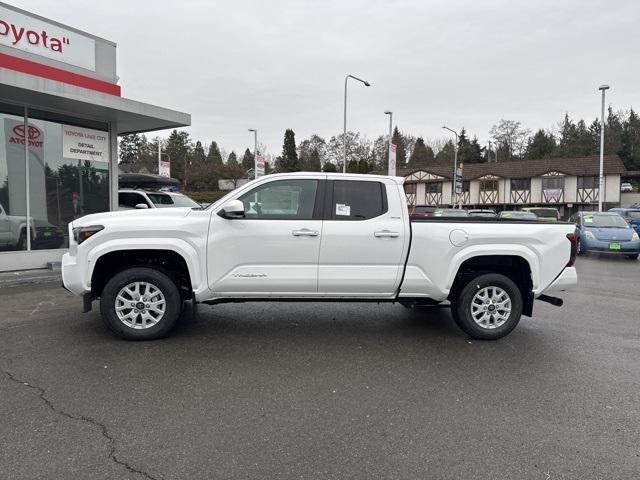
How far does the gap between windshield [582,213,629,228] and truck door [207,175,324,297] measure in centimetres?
1395

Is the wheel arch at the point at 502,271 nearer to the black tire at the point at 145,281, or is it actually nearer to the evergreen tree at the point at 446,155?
the black tire at the point at 145,281

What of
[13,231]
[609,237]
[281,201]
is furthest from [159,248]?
[609,237]

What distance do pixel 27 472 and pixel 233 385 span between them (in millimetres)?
1655

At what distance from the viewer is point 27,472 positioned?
8.97ft

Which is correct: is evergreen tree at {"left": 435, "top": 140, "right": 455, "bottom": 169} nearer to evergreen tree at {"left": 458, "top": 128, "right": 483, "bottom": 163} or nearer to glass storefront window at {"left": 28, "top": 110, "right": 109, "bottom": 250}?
evergreen tree at {"left": 458, "top": 128, "right": 483, "bottom": 163}

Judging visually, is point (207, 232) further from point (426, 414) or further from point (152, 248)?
point (426, 414)

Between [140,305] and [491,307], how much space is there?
13.4 feet

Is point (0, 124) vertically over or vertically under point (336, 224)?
over

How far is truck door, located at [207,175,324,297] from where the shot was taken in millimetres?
5145

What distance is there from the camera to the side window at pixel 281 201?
207 inches

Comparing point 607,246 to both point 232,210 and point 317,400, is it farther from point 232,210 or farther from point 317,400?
point 317,400

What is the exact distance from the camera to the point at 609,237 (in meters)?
14.6

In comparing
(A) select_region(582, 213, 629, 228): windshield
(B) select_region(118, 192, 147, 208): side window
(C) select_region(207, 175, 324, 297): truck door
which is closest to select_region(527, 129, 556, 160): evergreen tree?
(A) select_region(582, 213, 629, 228): windshield

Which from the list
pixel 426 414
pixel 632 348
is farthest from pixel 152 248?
pixel 632 348
